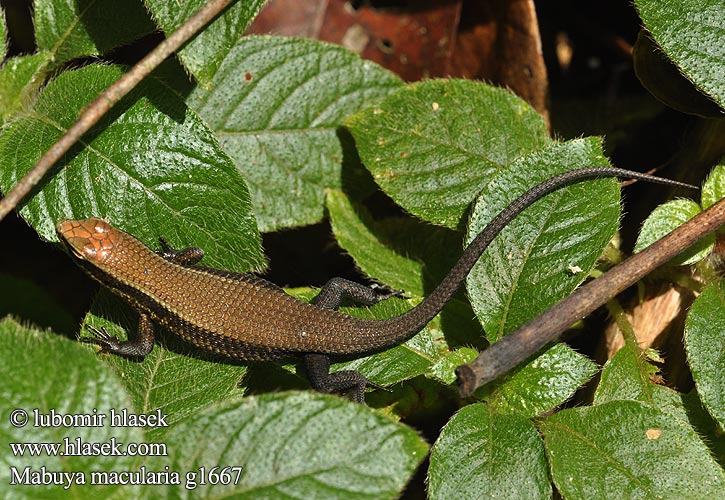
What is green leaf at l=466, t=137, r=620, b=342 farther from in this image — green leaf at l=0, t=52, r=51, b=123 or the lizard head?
green leaf at l=0, t=52, r=51, b=123

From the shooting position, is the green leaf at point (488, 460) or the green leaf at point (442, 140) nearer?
the green leaf at point (488, 460)

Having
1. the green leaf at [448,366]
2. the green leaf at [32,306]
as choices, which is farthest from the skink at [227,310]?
the green leaf at [32,306]

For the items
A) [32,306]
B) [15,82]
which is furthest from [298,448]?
[32,306]

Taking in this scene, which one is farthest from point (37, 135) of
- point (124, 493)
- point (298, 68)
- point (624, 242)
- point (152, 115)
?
point (624, 242)

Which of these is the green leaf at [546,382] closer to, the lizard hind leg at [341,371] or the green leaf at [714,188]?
the lizard hind leg at [341,371]

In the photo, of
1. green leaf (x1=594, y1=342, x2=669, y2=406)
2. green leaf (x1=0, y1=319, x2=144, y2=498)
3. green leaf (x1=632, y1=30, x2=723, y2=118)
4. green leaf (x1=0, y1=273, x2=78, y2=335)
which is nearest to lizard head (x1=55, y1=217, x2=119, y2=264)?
green leaf (x1=0, y1=273, x2=78, y2=335)

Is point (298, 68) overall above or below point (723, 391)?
above

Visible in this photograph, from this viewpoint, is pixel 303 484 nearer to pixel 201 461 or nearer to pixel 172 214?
pixel 201 461
